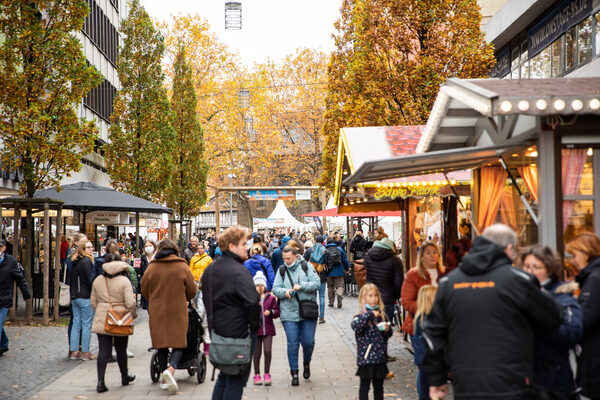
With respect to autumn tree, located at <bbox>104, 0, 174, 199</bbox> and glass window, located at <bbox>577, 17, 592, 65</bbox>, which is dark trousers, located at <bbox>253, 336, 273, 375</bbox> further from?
autumn tree, located at <bbox>104, 0, 174, 199</bbox>

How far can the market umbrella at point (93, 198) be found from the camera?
18.8 meters

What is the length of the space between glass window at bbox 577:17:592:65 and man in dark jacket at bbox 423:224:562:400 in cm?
1502

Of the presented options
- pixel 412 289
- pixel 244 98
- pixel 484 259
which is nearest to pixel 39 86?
pixel 412 289

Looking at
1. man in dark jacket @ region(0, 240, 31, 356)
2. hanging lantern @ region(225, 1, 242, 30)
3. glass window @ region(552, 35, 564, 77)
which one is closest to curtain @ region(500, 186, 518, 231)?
man in dark jacket @ region(0, 240, 31, 356)

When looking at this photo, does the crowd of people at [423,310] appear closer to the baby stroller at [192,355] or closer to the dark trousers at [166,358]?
the dark trousers at [166,358]

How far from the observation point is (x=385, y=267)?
10812mm

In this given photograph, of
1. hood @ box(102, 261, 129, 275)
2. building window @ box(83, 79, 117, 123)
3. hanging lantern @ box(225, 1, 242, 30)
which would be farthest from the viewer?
building window @ box(83, 79, 117, 123)

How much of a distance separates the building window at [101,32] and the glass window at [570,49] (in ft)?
63.7

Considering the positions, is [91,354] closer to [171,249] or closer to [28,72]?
[171,249]

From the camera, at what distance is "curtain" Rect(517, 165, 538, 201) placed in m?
6.96

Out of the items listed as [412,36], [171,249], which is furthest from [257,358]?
[412,36]

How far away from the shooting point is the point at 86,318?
1168 centimetres

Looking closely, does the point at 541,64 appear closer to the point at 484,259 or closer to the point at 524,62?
the point at 524,62

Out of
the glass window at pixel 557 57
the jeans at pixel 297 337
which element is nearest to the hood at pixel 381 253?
the jeans at pixel 297 337
